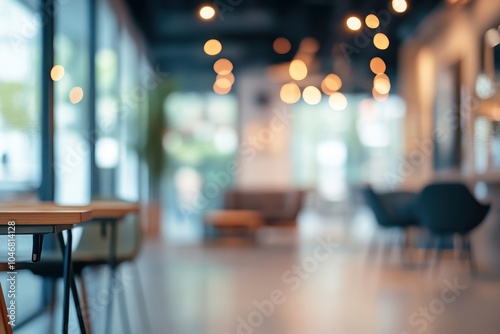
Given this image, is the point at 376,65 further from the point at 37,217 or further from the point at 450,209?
the point at 37,217

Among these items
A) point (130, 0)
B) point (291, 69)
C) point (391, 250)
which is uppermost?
point (130, 0)

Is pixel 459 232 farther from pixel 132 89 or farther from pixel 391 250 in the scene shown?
pixel 132 89

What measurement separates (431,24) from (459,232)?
15.6 feet

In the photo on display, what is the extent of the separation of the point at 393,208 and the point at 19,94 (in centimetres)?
532

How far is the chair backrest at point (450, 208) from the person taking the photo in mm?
6930

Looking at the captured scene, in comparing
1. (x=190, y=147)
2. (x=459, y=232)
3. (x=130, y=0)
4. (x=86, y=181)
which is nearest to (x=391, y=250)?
(x=459, y=232)

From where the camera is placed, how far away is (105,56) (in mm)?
8914

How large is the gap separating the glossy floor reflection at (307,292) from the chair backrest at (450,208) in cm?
55

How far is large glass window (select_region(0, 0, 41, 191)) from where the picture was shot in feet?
15.0

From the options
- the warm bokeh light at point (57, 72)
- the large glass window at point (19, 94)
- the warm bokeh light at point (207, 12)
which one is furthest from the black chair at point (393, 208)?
the large glass window at point (19, 94)

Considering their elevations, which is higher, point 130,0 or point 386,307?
point 130,0

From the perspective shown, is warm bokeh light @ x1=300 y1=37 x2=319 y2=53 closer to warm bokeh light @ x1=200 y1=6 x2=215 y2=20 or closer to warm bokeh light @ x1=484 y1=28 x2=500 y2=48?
warm bokeh light @ x1=484 y1=28 x2=500 y2=48

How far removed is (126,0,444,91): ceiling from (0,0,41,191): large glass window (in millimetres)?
5599

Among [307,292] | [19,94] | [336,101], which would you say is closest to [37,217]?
[19,94]
